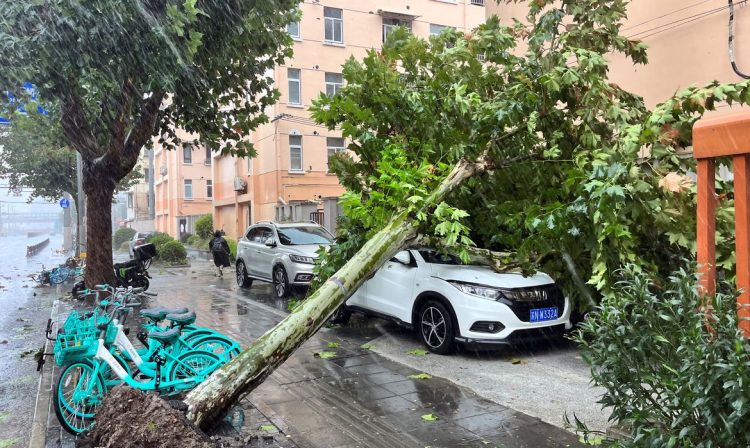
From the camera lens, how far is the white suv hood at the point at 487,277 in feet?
23.0

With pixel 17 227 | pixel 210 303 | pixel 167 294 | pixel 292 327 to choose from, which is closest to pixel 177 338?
pixel 292 327

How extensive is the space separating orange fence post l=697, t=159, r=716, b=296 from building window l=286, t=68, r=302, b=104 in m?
23.2

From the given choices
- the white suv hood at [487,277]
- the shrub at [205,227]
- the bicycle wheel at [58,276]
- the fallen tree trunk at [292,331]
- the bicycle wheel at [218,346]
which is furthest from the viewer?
the shrub at [205,227]

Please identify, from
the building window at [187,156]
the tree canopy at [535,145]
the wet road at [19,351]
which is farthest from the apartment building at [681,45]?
the building window at [187,156]

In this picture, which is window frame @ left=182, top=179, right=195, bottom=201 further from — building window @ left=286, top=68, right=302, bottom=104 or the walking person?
the walking person

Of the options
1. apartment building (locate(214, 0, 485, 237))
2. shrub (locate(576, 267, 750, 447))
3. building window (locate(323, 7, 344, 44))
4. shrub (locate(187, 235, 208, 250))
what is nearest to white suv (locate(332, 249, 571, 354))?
shrub (locate(576, 267, 750, 447))

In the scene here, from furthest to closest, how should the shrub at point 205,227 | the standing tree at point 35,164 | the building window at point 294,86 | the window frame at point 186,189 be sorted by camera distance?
the window frame at point 186,189, the shrub at point 205,227, the standing tree at point 35,164, the building window at point 294,86

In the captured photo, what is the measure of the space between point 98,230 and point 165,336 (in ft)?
26.9

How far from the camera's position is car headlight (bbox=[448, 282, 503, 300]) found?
689 centimetres

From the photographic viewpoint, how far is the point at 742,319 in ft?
8.31

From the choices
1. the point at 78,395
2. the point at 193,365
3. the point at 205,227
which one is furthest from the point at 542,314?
the point at 205,227

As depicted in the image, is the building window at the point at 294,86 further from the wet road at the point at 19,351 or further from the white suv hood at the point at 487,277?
the white suv hood at the point at 487,277

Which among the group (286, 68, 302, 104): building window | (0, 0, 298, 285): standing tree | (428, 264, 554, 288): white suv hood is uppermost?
(286, 68, 302, 104): building window

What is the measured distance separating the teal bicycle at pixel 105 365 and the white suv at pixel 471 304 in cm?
290
